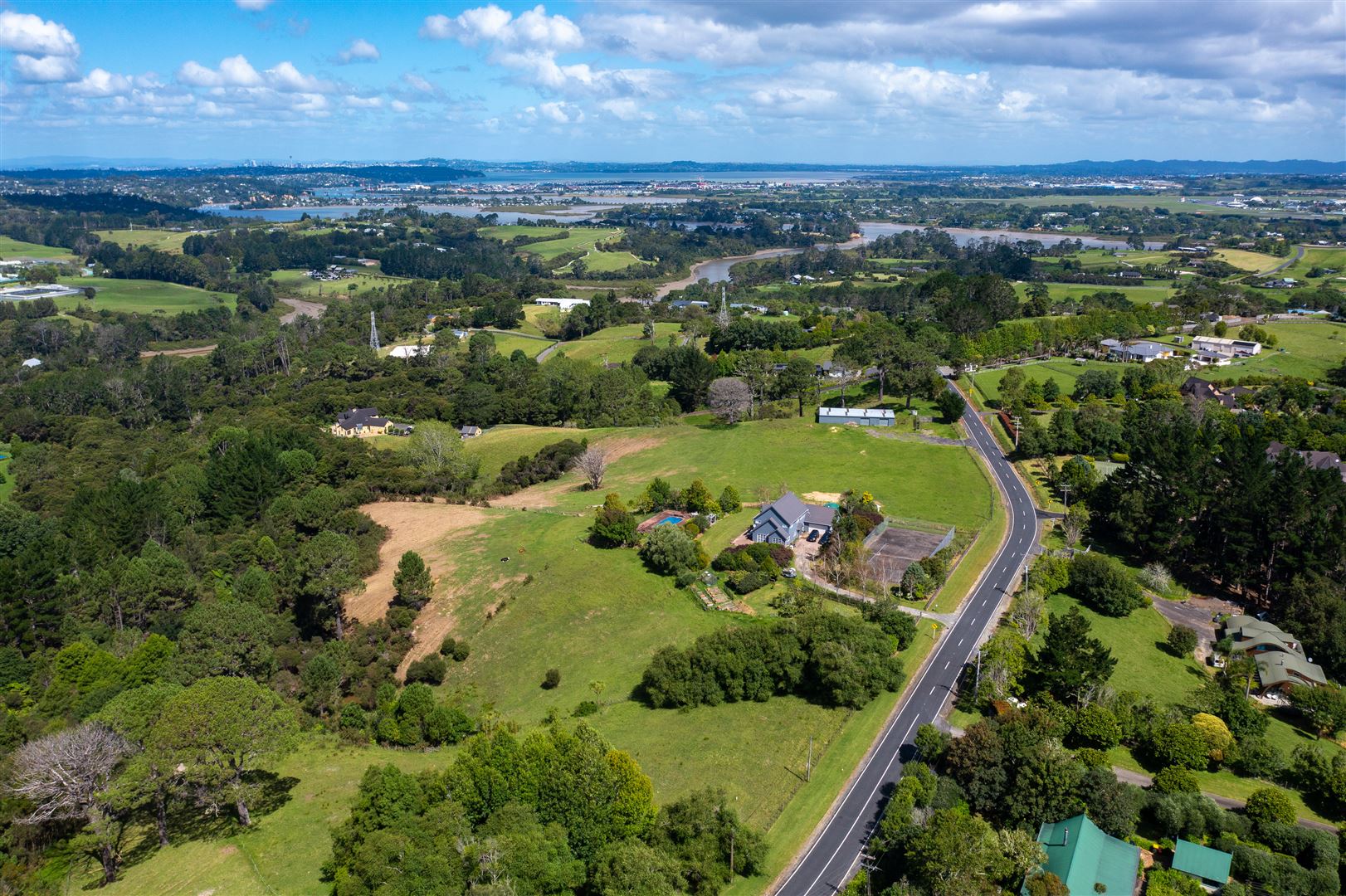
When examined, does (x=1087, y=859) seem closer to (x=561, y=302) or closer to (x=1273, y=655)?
(x=1273, y=655)

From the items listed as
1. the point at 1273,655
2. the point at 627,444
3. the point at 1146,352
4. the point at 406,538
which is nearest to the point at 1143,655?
the point at 1273,655

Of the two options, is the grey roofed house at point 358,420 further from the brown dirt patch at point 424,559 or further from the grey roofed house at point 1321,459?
the grey roofed house at point 1321,459

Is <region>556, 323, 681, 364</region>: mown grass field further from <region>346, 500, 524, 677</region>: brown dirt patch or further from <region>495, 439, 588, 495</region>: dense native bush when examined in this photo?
<region>346, 500, 524, 677</region>: brown dirt patch

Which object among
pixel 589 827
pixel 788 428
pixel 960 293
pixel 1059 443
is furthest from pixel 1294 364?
pixel 589 827

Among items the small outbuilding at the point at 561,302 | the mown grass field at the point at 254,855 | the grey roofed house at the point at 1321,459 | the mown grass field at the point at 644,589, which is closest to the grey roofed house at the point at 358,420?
the mown grass field at the point at 644,589

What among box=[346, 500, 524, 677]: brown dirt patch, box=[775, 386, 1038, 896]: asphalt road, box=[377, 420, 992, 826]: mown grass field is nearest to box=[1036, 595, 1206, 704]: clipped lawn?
box=[775, 386, 1038, 896]: asphalt road

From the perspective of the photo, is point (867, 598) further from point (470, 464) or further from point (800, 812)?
point (470, 464)
